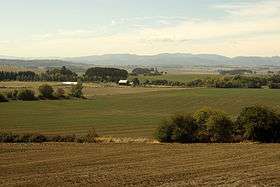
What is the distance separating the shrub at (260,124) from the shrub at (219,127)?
1.49 m

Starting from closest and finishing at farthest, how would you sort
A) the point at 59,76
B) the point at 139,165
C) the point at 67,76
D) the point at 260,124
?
the point at 139,165 → the point at 260,124 → the point at 59,76 → the point at 67,76

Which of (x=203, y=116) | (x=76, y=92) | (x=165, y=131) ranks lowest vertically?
(x=76, y=92)

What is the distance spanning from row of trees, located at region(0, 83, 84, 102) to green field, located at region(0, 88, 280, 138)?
4623 mm

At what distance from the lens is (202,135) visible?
2014 inches

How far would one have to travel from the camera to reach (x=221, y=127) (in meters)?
50.8

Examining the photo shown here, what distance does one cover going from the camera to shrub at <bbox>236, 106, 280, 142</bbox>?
5003cm

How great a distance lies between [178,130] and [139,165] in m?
16.8

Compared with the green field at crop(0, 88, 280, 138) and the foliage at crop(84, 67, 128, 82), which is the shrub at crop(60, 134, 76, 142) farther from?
the foliage at crop(84, 67, 128, 82)

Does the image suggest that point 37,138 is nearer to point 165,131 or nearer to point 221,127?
point 165,131

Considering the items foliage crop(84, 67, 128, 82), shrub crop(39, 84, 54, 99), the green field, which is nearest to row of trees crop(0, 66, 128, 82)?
foliage crop(84, 67, 128, 82)

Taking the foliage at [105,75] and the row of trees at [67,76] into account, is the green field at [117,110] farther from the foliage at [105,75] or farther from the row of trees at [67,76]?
the row of trees at [67,76]

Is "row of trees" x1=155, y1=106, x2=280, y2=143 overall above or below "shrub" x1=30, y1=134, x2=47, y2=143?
above

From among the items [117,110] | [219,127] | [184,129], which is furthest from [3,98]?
[219,127]

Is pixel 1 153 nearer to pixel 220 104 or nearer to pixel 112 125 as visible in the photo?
pixel 112 125
